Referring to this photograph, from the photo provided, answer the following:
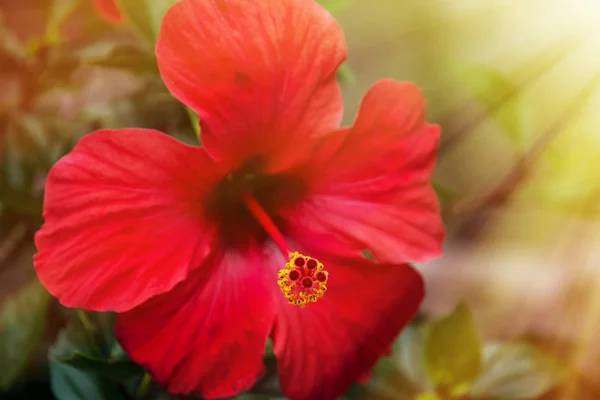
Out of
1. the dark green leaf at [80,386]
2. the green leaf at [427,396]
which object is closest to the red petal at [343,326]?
the dark green leaf at [80,386]

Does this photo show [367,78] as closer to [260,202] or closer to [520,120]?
[520,120]

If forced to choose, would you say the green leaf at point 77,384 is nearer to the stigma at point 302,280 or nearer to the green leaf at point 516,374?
the stigma at point 302,280

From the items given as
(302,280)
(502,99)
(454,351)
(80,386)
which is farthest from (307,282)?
(502,99)

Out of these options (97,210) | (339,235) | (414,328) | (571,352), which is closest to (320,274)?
(339,235)

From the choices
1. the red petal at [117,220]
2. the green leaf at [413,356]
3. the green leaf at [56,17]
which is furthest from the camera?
the green leaf at [413,356]

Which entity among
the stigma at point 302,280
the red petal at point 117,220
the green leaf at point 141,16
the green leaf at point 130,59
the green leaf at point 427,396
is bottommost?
the green leaf at point 427,396

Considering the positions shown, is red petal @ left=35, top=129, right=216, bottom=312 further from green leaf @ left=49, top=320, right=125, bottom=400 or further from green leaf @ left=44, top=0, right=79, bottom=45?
green leaf @ left=44, top=0, right=79, bottom=45

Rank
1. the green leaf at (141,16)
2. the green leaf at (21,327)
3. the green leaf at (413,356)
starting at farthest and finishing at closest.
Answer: the green leaf at (413,356), the green leaf at (21,327), the green leaf at (141,16)
